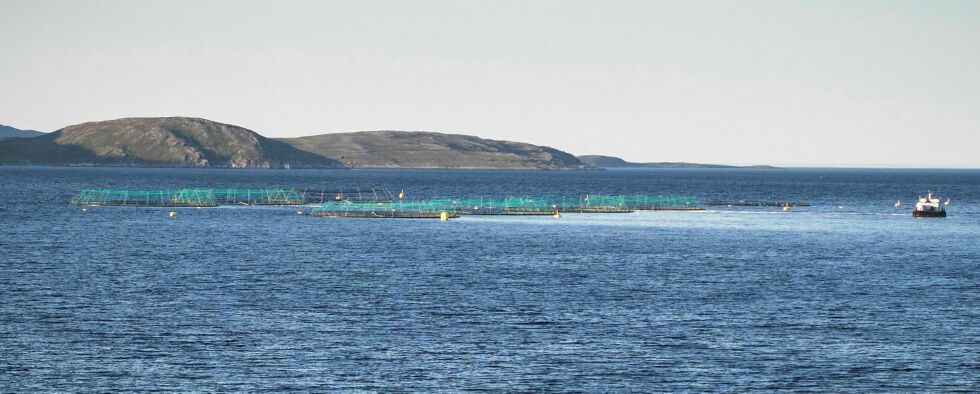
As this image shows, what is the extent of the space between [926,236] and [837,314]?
7691cm

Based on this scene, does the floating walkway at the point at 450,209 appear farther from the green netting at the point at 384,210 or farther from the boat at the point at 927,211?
the boat at the point at 927,211

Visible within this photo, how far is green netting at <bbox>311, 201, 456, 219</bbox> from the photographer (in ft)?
524

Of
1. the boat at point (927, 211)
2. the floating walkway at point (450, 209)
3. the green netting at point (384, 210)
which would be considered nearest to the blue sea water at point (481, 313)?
the green netting at point (384, 210)

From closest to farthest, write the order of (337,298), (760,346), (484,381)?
(484,381) → (760,346) → (337,298)

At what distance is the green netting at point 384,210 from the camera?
160 meters

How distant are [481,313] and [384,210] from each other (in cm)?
11170

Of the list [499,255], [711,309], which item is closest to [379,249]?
[499,255]

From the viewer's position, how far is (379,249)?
10619cm

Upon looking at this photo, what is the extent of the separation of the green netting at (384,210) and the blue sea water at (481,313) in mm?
37455

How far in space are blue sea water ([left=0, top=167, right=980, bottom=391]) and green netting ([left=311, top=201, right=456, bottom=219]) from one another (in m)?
37.5

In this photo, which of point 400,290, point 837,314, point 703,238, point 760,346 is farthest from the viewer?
point 703,238

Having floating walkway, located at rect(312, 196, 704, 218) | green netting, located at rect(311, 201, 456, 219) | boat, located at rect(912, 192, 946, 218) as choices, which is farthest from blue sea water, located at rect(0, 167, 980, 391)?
boat, located at rect(912, 192, 946, 218)

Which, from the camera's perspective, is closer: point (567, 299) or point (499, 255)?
point (567, 299)

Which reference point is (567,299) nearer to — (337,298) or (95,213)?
(337,298)
